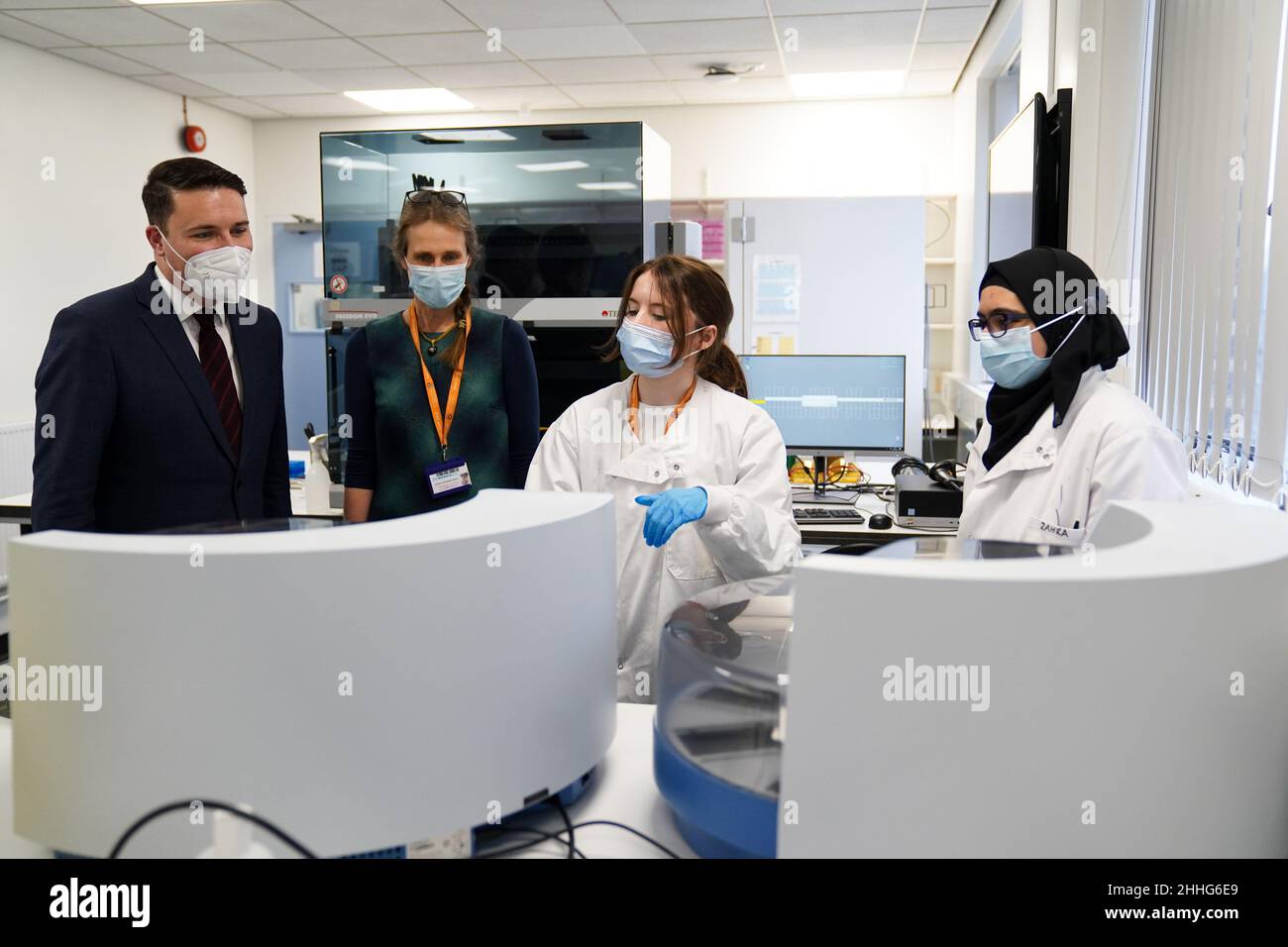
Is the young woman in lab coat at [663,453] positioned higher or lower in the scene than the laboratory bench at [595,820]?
higher

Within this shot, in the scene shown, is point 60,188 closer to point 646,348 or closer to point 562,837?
point 646,348

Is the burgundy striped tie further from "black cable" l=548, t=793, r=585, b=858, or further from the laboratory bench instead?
"black cable" l=548, t=793, r=585, b=858

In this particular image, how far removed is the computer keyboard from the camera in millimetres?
2811

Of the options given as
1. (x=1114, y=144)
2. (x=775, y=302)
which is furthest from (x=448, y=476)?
(x=775, y=302)

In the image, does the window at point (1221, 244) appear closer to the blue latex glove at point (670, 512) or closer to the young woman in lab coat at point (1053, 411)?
the young woman in lab coat at point (1053, 411)

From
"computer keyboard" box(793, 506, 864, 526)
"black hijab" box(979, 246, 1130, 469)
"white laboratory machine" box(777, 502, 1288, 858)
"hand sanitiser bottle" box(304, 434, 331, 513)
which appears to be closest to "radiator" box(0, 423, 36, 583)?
"hand sanitiser bottle" box(304, 434, 331, 513)

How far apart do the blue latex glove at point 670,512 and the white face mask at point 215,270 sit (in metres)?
0.86

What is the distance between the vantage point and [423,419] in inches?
81.0

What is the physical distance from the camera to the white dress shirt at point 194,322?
1.71 metres

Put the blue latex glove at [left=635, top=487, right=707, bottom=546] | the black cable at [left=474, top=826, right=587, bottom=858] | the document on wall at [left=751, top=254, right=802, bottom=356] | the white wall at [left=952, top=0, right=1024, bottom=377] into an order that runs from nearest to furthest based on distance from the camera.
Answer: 1. the black cable at [left=474, top=826, right=587, bottom=858]
2. the blue latex glove at [left=635, top=487, right=707, bottom=546]
3. the white wall at [left=952, top=0, right=1024, bottom=377]
4. the document on wall at [left=751, top=254, right=802, bottom=356]

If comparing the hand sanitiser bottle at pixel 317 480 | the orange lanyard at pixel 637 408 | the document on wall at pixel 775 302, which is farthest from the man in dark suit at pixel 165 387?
the document on wall at pixel 775 302

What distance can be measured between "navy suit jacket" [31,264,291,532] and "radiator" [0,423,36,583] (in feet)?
11.7

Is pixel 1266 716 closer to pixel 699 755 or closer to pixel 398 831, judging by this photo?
pixel 699 755
